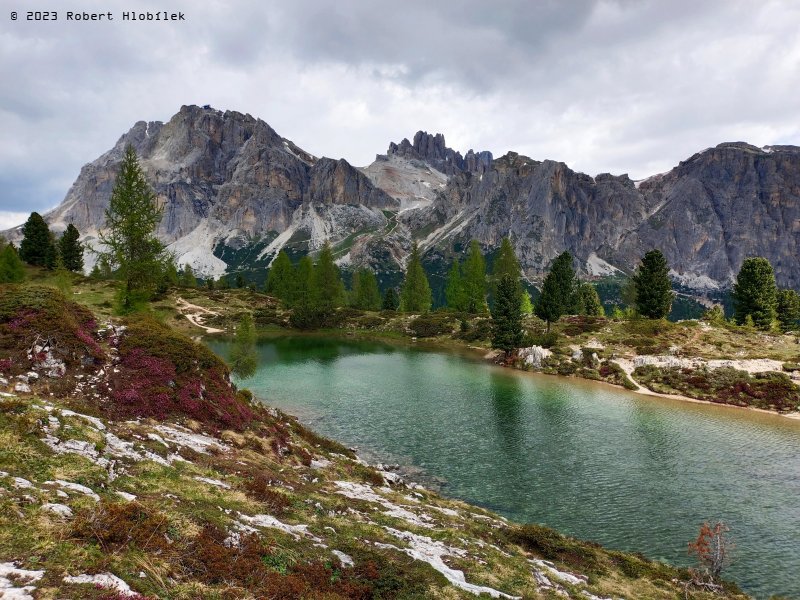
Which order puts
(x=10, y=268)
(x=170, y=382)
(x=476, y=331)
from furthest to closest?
(x=476, y=331) < (x=10, y=268) < (x=170, y=382)

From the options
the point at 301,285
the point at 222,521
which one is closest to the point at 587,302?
the point at 301,285

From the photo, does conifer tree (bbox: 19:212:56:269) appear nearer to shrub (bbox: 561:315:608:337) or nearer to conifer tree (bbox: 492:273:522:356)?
conifer tree (bbox: 492:273:522:356)

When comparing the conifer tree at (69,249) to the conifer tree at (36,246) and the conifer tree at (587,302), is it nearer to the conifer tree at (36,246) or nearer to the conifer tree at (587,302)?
the conifer tree at (36,246)

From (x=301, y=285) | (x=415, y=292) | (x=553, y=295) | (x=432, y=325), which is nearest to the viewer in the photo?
(x=553, y=295)

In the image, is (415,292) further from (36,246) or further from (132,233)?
(36,246)

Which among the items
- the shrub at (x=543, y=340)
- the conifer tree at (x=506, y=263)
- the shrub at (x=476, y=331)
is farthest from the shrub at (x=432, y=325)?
the shrub at (x=543, y=340)

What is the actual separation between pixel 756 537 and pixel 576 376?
4644 cm

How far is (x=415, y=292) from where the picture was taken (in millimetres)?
132000

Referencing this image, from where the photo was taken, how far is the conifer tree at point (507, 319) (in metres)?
79.4

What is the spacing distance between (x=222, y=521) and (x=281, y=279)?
140m

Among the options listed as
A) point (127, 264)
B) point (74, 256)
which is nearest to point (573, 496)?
point (127, 264)

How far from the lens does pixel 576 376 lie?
226 feet

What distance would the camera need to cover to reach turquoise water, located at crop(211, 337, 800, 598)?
78.2 feet

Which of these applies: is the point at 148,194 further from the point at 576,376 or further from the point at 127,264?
the point at 576,376
